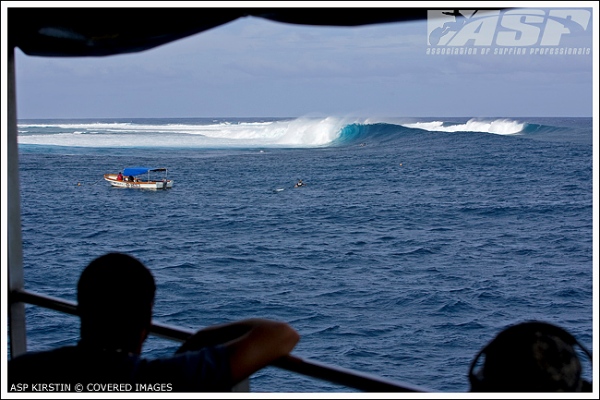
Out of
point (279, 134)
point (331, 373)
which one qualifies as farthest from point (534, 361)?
point (279, 134)

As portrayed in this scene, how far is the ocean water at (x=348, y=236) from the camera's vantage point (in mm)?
11500

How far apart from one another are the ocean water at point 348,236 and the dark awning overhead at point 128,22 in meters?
1.71

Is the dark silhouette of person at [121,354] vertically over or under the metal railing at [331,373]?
over

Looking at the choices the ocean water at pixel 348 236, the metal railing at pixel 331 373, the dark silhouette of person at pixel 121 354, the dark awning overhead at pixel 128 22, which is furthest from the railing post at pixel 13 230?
the ocean water at pixel 348 236

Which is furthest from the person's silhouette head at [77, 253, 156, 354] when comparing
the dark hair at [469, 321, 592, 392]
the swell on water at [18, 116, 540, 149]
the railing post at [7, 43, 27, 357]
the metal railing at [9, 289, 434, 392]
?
the swell on water at [18, 116, 540, 149]

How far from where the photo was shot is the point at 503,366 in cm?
85

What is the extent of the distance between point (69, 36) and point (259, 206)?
70.8 ft

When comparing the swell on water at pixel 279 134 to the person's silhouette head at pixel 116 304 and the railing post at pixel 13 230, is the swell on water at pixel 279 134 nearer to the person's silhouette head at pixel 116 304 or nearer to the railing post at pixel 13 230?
the railing post at pixel 13 230

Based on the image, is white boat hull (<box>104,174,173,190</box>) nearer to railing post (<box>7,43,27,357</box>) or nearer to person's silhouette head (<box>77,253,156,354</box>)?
railing post (<box>7,43,27,357</box>)

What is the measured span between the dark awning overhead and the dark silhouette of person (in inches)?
20.5

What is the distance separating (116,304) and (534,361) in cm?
54

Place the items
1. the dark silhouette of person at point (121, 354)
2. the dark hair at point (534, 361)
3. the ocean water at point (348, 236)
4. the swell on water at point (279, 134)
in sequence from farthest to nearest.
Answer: the swell on water at point (279, 134) → the ocean water at point (348, 236) → the dark silhouette of person at point (121, 354) → the dark hair at point (534, 361)

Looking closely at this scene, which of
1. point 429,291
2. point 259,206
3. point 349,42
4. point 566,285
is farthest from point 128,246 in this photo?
point 349,42

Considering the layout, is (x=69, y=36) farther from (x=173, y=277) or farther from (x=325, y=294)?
(x=173, y=277)
